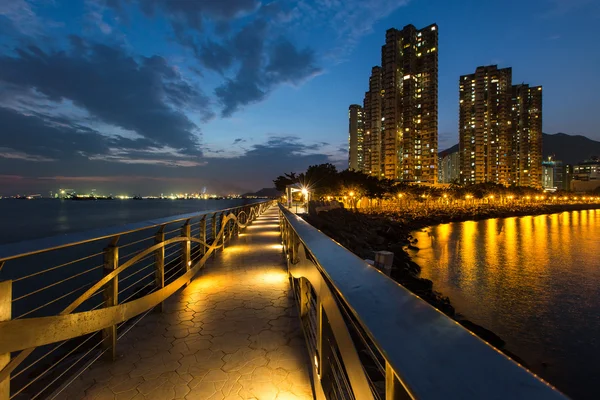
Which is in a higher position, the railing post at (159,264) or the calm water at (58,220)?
the railing post at (159,264)

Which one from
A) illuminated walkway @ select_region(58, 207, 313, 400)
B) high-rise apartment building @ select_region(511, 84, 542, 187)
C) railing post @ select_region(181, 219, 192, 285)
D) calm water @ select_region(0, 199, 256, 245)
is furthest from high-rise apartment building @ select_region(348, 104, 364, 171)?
illuminated walkway @ select_region(58, 207, 313, 400)

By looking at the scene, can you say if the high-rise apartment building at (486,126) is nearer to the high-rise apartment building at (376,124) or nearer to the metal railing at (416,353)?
the high-rise apartment building at (376,124)

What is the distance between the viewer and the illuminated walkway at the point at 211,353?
2758mm

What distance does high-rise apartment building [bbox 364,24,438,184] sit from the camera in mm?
101312

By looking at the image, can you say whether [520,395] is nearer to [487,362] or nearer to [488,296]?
[487,362]

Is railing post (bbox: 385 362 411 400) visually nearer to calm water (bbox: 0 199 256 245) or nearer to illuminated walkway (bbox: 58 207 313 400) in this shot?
illuminated walkway (bbox: 58 207 313 400)

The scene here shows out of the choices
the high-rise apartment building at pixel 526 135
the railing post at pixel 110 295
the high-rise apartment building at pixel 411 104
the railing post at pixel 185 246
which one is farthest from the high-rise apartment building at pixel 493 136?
the railing post at pixel 110 295

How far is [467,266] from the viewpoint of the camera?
2078 cm

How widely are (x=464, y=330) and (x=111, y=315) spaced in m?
3.15

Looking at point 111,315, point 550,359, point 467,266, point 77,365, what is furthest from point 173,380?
point 467,266

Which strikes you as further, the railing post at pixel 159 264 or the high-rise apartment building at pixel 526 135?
the high-rise apartment building at pixel 526 135

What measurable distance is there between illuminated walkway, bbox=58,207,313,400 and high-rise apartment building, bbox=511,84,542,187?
154 meters

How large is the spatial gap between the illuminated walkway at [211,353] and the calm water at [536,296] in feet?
26.0

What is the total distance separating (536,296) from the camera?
47.6ft
